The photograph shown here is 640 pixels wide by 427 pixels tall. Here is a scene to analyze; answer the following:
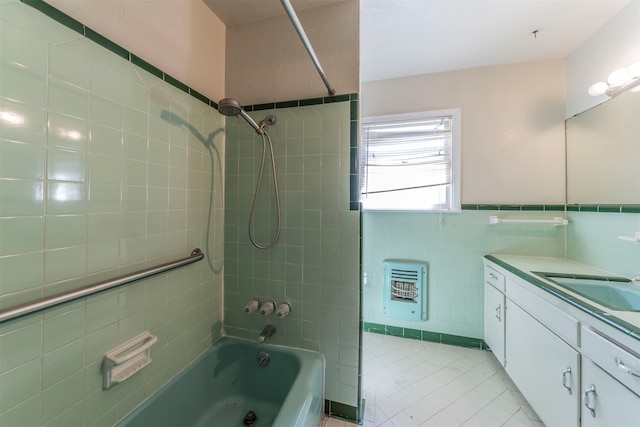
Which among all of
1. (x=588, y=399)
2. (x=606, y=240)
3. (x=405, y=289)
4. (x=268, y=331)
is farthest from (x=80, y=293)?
(x=606, y=240)

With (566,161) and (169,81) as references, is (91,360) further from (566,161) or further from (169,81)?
(566,161)

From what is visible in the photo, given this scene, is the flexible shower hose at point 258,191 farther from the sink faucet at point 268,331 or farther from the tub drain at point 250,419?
the tub drain at point 250,419

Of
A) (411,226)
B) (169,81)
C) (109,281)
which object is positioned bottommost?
(109,281)

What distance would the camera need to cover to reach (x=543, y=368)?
120 centimetres

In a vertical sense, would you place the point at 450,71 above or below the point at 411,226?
above

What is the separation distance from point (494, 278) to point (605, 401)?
0.95 m

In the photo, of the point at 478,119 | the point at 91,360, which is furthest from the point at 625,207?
the point at 91,360

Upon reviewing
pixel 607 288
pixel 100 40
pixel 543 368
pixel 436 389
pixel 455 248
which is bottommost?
pixel 436 389

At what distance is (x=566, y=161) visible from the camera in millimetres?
1793

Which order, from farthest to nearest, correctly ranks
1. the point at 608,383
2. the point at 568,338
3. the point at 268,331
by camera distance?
the point at 268,331
the point at 568,338
the point at 608,383

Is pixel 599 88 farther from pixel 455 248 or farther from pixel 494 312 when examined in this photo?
pixel 494 312

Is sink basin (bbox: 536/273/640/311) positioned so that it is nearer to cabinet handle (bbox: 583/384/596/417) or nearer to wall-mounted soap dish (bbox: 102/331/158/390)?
cabinet handle (bbox: 583/384/596/417)

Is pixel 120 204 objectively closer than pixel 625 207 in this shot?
Yes

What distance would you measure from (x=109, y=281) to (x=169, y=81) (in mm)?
971
